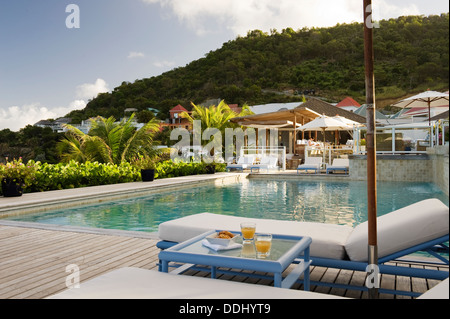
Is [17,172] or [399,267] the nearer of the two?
[399,267]

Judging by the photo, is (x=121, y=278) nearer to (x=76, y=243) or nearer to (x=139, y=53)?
(x=76, y=243)

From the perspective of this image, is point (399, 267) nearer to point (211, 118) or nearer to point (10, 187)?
point (10, 187)

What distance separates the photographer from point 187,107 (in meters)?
44.8

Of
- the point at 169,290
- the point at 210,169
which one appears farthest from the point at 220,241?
the point at 210,169

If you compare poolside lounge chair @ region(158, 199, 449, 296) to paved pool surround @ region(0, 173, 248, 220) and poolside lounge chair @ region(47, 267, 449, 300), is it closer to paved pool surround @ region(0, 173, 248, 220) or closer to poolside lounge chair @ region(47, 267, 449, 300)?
poolside lounge chair @ region(47, 267, 449, 300)

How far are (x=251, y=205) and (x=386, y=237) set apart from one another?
5.31 m

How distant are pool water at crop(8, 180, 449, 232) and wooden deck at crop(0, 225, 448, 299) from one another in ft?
4.84

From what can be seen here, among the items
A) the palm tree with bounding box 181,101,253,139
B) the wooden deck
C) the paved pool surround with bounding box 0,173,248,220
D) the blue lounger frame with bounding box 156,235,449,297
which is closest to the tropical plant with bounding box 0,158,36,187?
the paved pool surround with bounding box 0,173,248,220

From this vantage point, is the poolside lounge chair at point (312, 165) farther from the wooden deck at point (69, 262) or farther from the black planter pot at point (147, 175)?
the wooden deck at point (69, 262)

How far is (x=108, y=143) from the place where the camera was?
12.6m

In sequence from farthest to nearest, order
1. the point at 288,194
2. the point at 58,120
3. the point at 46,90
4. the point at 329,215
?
1. the point at 58,120
2. the point at 46,90
3. the point at 288,194
4. the point at 329,215

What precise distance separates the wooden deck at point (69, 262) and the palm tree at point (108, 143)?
25.1 ft
